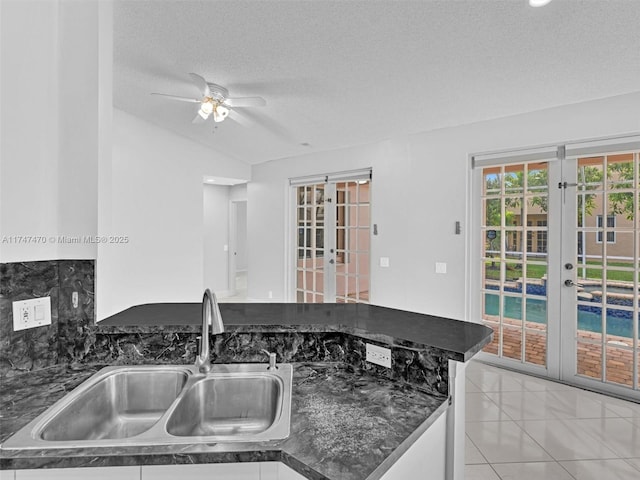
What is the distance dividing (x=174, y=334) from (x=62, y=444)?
2.04 ft

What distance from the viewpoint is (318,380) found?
1446mm

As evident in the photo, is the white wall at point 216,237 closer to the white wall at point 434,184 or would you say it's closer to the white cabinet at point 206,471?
the white wall at point 434,184

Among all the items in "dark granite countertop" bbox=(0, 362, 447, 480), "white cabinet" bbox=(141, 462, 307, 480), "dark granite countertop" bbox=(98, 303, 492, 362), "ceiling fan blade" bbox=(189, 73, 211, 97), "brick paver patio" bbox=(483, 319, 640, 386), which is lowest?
"brick paver patio" bbox=(483, 319, 640, 386)

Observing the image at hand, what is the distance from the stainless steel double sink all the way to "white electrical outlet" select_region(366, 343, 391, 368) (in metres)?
0.33

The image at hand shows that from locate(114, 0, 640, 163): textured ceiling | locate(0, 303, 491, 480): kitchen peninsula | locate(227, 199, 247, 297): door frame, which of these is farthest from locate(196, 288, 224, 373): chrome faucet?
locate(227, 199, 247, 297): door frame

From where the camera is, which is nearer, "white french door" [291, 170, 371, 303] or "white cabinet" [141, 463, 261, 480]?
"white cabinet" [141, 463, 261, 480]

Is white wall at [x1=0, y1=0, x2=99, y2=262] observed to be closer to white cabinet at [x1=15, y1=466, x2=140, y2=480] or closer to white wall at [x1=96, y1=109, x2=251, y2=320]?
white cabinet at [x1=15, y1=466, x2=140, y2=480]

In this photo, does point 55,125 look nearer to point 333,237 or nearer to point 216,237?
point 333,237

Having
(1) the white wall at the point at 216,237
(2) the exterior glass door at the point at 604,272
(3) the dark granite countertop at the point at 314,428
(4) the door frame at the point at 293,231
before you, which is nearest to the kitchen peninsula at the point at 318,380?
(3) the dark granite countertop at the point at 314,428

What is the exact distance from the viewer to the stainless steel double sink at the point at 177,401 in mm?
1293

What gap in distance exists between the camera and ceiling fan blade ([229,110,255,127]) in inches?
168

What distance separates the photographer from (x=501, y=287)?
3.89 metres

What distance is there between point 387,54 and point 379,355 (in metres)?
2.32

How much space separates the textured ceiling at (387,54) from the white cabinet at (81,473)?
8.40 feet
